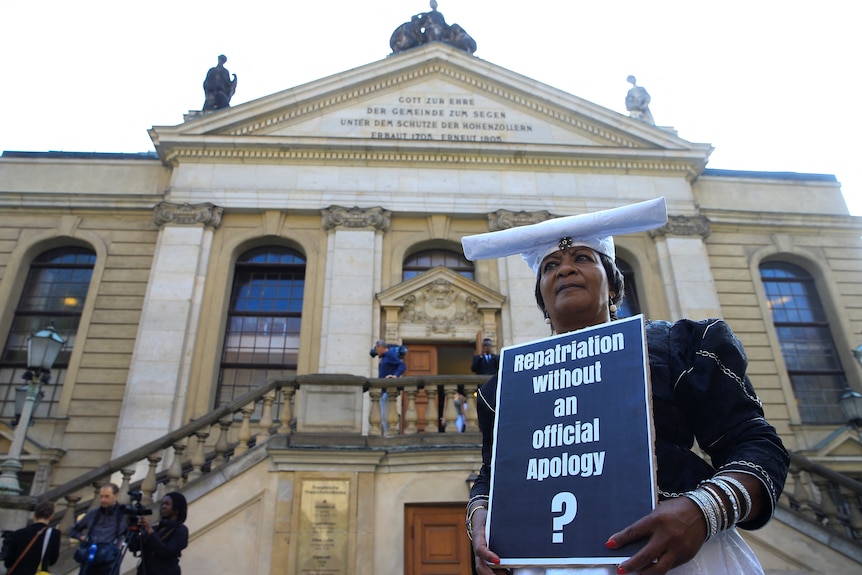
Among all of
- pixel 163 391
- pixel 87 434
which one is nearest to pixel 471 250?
pixel 163 391

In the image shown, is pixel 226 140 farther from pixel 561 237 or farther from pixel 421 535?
pixel 561 237

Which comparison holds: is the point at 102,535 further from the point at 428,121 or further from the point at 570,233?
the point at 428,121

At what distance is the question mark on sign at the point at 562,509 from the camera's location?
1.69 meters

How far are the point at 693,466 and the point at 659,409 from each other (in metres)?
0.19

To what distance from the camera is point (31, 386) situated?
29.9ft

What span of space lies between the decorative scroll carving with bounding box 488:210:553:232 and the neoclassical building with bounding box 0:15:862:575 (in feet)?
0.22

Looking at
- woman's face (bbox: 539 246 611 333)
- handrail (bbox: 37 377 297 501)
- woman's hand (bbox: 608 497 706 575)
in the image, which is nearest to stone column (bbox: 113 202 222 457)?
handrail (bbox: 37 377 297 501)

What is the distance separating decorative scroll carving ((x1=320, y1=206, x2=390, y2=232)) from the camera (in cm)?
1586

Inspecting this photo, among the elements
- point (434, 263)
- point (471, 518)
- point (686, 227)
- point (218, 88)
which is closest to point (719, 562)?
point (471, 518)

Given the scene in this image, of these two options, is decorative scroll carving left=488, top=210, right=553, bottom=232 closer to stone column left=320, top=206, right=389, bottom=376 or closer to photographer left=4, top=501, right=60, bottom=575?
stone column left=320, top=206, right=389, bottom=376

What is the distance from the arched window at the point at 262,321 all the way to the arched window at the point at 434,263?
9.42 ft

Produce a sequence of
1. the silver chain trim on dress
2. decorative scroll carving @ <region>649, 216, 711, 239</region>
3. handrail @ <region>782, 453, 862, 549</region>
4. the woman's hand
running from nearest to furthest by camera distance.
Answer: the woman's hand < the silver chain trim on dress < handrail @ <region>782, 453, 862, 549</region> < decorative scroll carving @ <region>649, 216, 711, 239</region>

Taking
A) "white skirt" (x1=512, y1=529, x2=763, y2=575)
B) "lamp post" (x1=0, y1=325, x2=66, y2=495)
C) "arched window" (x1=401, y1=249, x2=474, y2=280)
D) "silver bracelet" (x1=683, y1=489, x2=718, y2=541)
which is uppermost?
"arched window" (x1=401, y1=249, x2=474, y2=280)

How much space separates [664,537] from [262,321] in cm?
1491
